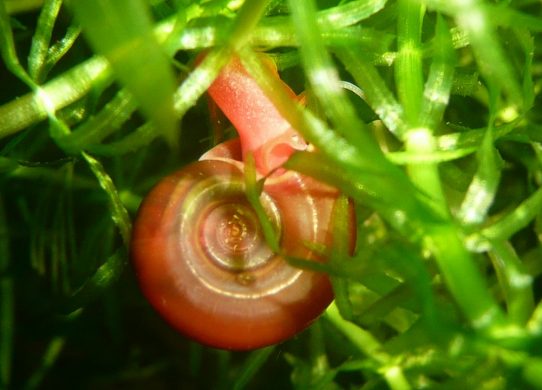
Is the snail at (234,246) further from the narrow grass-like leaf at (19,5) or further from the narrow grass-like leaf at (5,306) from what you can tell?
the narrow grass-like leaf at (5,306)

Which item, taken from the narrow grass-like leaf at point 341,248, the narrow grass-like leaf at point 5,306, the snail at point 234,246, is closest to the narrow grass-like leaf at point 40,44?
the snail at point 234,246

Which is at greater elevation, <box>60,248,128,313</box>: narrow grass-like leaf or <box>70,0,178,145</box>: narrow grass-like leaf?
<box>70,0,178,145</box>: narrow grass-like leaf

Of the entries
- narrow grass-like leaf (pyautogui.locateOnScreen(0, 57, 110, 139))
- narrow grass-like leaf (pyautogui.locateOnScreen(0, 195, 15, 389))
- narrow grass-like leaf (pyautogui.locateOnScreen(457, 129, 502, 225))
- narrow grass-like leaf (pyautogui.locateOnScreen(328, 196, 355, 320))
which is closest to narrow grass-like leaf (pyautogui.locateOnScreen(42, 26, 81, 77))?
narrow grass-like leaf (pyautogui.locateOnScreen(0, 57, 110, 139))

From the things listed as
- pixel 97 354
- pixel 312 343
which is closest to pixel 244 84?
pixel 312 343

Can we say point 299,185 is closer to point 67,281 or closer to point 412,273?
point 412,273

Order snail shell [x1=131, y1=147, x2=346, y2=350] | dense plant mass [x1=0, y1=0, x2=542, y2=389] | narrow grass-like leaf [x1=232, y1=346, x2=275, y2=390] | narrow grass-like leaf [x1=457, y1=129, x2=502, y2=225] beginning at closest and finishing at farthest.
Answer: dense plant mass [x1=0, y1=0, x2=542, y2=389]
narrow grass-like leaf [x1=457, y1=129, x2=502, y2=225]
snail shell [x1=131, y1=147, x2=346, y2=350]
narrow grass-like leaf [x1=232, y1=346, x2=275, y2=390]

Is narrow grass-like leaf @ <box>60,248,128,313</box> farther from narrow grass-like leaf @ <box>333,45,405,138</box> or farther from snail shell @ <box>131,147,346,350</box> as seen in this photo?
narrow grass-like leaf @ <box>333,45,405,138</box>
